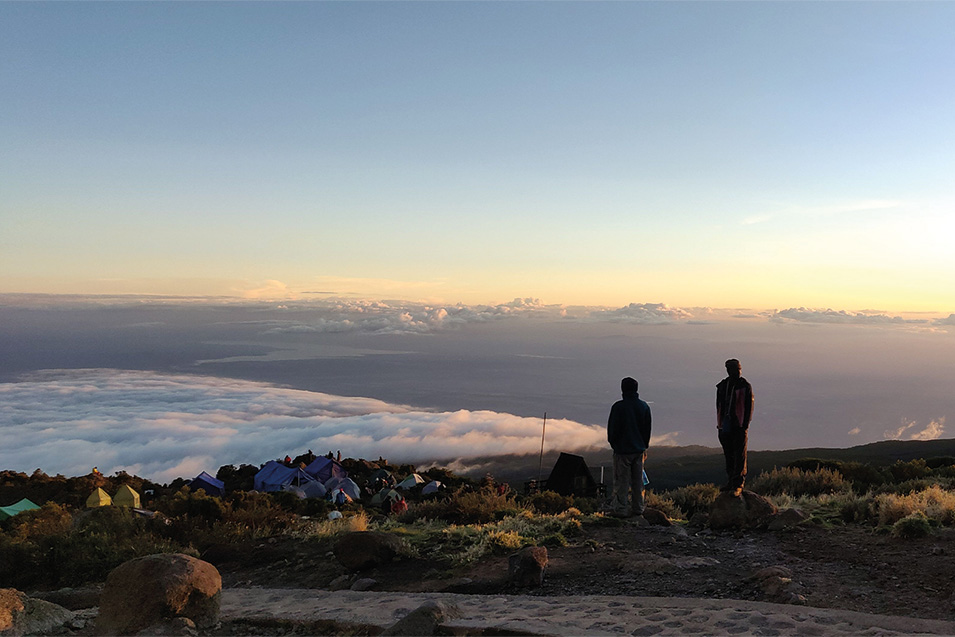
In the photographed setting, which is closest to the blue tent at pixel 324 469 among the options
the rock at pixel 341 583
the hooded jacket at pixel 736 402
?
the rock at pixel 341 583

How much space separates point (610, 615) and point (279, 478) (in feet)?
158

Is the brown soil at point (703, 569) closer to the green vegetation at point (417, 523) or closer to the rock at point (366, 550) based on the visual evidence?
the rock at point (366, 550)

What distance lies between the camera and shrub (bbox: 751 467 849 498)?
16288mm

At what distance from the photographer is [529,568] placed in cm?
868

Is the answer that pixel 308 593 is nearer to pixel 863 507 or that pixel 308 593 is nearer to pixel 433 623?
pixel 433 623

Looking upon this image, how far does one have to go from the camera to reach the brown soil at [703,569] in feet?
24.3

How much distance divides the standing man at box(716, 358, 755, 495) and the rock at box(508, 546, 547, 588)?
13.2 feet

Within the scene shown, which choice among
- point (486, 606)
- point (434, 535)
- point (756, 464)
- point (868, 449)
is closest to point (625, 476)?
point (434, 535)

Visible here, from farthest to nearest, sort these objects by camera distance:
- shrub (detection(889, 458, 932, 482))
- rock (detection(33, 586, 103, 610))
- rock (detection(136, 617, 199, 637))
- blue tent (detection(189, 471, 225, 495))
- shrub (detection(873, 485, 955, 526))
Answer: blue tent (detection(189, 471, 225, 495)) → shrub (detection(889, 458, 932, 482)) → shrub (detection(873, 485, 955, 526)) → rock (detection(33, 586, 103, 610)) → rock (detection(136, 617, 199, 637))

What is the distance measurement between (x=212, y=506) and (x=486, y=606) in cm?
958

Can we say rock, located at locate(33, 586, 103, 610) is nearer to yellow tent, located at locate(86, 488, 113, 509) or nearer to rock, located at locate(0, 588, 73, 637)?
rock, located at locate(0, 588, 73, 637)

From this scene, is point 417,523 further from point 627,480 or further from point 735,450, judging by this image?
point 735,450

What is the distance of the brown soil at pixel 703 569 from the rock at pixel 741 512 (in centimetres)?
27

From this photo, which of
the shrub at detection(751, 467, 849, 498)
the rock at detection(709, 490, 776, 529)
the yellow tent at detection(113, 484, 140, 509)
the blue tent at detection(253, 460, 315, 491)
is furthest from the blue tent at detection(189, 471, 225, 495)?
the rock at detection(709, 490, 776, 529)
